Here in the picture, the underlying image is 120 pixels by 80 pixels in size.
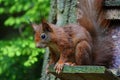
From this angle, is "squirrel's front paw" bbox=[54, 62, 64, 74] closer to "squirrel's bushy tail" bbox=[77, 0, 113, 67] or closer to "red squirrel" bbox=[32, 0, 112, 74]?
"red squirrel" bbox=[32, 0, 112, 74]

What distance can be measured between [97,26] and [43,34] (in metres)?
0.39

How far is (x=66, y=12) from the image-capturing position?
4.20m

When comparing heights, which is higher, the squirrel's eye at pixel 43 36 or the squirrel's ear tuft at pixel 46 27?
the squirrel's ear tuft at pixel 46 27

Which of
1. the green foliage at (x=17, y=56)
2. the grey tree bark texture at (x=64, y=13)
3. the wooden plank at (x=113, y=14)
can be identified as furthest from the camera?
the green foliage at (x=17, y=56)

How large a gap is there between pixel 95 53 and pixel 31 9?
3.09 m

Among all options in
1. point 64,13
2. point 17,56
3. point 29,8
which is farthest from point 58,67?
point 29,8

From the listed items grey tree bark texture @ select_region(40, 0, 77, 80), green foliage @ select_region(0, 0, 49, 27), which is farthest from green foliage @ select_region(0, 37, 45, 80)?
grey tree bark texture @ select_region(40, 0, 77, 80)

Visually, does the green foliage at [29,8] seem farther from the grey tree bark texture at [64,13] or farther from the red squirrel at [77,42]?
the red squirrel at [77,42]

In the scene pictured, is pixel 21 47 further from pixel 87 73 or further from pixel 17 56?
pixel 87 73

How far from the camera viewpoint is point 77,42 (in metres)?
3.28

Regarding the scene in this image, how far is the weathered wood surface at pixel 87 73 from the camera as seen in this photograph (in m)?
3.04

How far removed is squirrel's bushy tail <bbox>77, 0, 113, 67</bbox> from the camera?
337 centimetres

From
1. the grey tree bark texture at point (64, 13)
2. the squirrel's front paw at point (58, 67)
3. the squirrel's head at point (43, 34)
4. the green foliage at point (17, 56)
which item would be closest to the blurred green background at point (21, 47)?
the green foliage at point (17, 56)

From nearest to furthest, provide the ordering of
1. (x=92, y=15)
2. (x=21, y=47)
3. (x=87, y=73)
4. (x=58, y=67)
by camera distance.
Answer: (x=87, y=73), (x=58, y=67), (x=92, y=15), (x=21, y=47)
